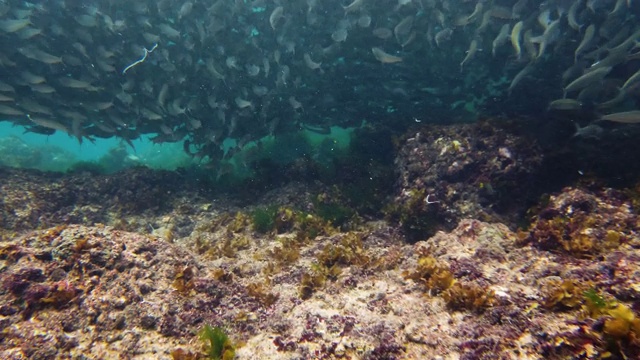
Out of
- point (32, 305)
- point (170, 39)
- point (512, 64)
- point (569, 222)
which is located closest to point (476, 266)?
point (569, 222)

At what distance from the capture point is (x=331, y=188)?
8.81 metres

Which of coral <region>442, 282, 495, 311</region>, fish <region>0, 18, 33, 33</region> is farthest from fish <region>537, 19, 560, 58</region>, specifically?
fish <region>0, 18, 33, 33</region>

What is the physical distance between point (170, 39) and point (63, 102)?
3588mm

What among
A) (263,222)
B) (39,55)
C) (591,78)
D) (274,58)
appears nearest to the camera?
(591,78)

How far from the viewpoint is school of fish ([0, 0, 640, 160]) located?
7730 mm

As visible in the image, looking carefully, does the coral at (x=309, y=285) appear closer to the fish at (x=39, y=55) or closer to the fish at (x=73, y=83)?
the fish at (x=73, y=83)

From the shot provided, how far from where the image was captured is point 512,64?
8.43 meters

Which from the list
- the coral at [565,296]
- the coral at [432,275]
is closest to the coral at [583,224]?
the coral at [565,296]

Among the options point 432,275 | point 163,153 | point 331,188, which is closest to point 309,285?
point 432,275

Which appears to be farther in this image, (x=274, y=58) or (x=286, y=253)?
(x=274, y=58)

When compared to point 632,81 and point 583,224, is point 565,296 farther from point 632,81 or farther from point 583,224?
point 632,81

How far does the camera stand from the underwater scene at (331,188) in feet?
10.6

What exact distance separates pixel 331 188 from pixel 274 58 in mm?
3864

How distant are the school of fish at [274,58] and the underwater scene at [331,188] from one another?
2.4 inches
